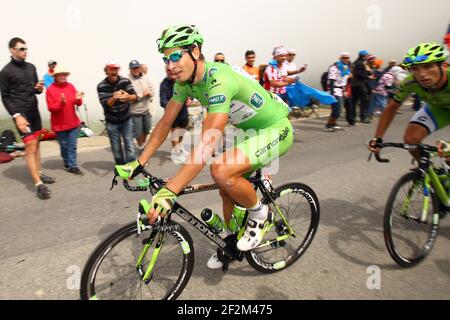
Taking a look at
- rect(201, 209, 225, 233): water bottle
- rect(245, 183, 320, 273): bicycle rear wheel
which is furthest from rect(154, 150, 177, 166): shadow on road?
rect(201, 209, 225, 233): water bottle

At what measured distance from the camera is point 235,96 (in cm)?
277

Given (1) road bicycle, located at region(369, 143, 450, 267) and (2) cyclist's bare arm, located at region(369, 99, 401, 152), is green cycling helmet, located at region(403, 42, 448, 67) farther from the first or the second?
(1) road bicycle, located at region(369, 143, 450, 267)

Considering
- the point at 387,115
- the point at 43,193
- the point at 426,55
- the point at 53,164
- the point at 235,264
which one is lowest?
the point at 53,164

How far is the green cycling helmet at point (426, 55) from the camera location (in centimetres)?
308

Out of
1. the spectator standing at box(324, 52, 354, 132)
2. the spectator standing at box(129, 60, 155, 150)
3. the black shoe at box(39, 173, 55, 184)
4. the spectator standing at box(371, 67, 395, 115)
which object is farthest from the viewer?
the spectator standing at box(371, 67, 395, 115)

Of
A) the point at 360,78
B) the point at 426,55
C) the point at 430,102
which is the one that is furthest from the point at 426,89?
the point at 360,78

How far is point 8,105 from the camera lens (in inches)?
206

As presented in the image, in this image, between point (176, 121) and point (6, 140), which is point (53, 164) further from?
point (176, 121)

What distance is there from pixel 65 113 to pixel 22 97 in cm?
76

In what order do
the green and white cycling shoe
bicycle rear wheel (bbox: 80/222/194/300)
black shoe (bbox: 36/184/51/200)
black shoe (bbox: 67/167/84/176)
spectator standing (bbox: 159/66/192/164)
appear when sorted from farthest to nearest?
spectator standing (bbox: 159/66/192/164) < black shoe (bbox: 67/167/84/176) < black shoe (bbox: 36/184/51/200) < the green and white cycling shoe < bicycle rear wheel (bbox: 80/222/194/300)

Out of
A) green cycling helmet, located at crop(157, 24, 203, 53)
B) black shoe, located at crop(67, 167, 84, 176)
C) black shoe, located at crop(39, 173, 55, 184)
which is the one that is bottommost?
black shoe, located at crop(67, 167, 84, 176)

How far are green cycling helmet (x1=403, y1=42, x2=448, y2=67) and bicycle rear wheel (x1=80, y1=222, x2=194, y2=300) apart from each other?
2.51 m

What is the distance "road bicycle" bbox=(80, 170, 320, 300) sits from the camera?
7.85ft

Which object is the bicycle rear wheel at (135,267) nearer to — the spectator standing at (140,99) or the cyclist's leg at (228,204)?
Result: the cyclist's leg at (228,204)
